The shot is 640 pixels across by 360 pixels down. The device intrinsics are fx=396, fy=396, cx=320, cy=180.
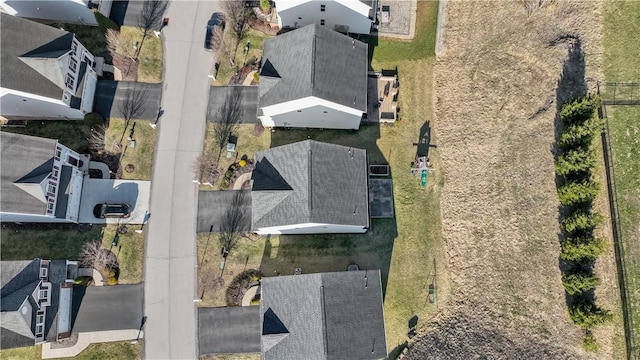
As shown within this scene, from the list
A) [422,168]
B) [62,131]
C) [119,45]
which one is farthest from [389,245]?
[119,45]

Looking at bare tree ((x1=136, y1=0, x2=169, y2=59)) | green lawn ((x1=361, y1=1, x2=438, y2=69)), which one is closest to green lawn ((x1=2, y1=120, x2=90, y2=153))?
bare tree ((x1=136, y1=0, x2=169, y2=59))

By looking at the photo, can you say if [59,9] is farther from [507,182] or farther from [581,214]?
[581,214]

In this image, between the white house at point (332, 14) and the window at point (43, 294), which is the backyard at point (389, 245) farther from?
the window at point (43, 294)

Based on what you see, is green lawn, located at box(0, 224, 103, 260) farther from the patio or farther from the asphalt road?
the patio

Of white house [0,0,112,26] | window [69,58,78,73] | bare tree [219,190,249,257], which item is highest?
white house [0,0,112,26]

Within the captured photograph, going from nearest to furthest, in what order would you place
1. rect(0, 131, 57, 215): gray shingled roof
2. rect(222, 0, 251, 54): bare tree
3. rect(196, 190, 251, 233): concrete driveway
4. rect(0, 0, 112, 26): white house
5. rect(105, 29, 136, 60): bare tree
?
rect(0, 131, 57, 215): gray shingled roof, rect(196, 190, 251, 233): concrete driveway, rect(0, 0, 112, 26): white house, rect(105, 29, 136, 60): bare tree, rect(222, 0, 251, 54): bare tree
